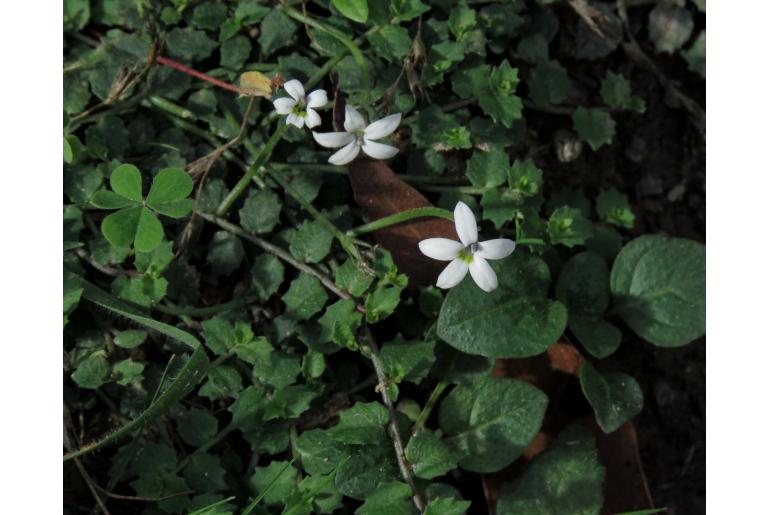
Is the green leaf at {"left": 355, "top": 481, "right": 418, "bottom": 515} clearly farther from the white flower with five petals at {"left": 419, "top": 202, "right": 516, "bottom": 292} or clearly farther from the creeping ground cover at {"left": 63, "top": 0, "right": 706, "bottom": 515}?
the white flower with five petals at {"left": 419, "top": 202, "right": 516, "bottom": 292}

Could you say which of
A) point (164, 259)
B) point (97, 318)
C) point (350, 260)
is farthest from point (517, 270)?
point (97, 318)

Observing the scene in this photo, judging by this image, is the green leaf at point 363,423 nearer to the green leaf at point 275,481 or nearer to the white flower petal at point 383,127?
the green leaf at point 275,481

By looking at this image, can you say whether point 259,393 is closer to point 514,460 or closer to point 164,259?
point 164,259

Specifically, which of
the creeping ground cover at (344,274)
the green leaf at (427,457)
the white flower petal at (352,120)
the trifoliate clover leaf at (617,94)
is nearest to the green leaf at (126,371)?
the creeping ground cover at (344,274)

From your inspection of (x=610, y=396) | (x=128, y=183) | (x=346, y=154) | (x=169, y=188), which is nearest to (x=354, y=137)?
(x=346, y=154)

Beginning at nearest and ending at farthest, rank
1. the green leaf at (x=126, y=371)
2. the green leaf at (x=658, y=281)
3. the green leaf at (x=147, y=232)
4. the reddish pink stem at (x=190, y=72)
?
the green leaf at (x=147, y=232), the green leaf at (x=126, y=371), the reddish pink stem at (x=190, y=72), the green leaf at (x=658, y=281)

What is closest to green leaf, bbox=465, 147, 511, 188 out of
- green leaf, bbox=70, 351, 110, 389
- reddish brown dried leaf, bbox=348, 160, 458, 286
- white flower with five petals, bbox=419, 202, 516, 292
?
reddish brown dried leaf, bbox=348, 160, 458, 286

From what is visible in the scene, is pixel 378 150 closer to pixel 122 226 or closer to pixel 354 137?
pixel 354 137
